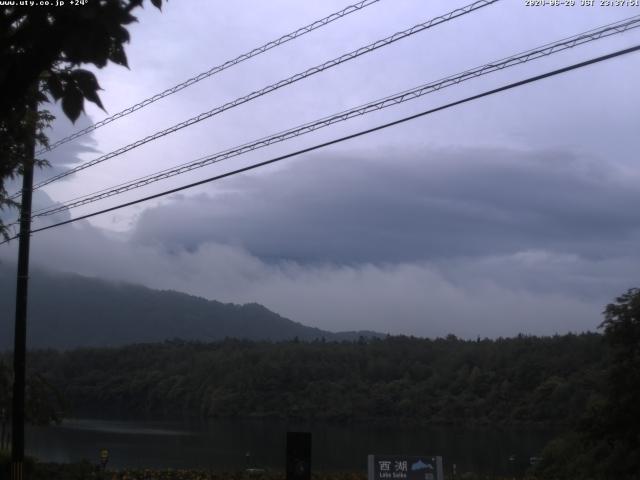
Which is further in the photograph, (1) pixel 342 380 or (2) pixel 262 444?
(1) pixel 342 380

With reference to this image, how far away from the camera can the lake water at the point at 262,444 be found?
111ft

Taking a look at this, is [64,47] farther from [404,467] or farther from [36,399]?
[36,399]

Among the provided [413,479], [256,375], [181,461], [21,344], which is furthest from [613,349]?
[256,375]

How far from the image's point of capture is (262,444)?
157 ft

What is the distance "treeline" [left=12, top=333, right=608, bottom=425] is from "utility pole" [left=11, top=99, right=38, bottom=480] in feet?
137

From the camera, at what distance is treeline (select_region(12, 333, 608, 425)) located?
62875 mm

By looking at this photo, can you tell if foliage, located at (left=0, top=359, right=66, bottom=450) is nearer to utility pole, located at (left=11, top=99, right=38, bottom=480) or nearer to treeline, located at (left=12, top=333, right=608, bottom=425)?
utility pole, located at (left=11, top=99, right=38, bottom=480)

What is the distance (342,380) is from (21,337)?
205 feet

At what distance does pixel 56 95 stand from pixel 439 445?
43.4 metres

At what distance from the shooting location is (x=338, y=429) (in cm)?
6150

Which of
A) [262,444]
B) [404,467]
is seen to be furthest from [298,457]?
[262,444]

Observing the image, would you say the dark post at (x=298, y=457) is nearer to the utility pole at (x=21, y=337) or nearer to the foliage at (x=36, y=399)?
the utility pole at (x=21, y=337)

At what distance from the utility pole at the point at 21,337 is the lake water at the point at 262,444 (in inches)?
437

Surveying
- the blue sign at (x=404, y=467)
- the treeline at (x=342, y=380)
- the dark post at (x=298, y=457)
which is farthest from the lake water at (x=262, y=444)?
the dark post at (x=298, y=457)
